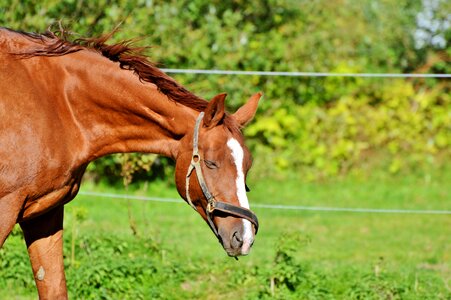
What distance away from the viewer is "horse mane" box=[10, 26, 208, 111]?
16.0ft

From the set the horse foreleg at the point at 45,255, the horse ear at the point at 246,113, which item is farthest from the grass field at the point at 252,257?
the horse ear at the point at 246,113

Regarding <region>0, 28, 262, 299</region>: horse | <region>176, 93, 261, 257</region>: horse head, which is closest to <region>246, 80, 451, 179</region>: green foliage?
<region>0, 28, 262, 299</region>: horse

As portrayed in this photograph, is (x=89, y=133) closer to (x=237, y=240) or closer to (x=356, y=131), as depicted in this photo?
(x=237, y=240)

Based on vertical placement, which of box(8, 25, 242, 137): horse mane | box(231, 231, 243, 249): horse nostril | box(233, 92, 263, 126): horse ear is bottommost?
box(231, 231, 243, 249): horse nostril

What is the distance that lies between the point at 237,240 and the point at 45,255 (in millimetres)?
1320

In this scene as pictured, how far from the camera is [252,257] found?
8266 mm

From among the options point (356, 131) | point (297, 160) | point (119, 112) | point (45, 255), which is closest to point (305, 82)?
point (356, 131)

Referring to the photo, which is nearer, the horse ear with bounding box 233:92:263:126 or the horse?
the horse

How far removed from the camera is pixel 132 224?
7.37m

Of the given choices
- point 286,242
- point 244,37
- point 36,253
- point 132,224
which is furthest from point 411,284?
point 244,37

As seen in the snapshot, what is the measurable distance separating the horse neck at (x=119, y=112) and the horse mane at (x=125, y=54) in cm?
4

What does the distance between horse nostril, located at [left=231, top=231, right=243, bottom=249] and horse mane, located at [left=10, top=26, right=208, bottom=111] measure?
2.57 feet

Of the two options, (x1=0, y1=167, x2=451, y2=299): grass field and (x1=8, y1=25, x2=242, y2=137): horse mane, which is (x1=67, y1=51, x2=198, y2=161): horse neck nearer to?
(x1=8, y1=25, x2=242, y2=137): horse mane

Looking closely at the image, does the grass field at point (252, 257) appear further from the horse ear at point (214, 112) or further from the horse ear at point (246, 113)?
the horse ear at point (214, 112)
